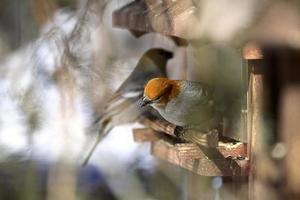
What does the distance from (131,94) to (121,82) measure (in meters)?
0.14

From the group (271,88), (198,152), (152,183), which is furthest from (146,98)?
(152,183)

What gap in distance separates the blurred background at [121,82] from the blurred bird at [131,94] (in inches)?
1.6

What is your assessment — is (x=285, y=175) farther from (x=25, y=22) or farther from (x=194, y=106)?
(x=25, y=22)

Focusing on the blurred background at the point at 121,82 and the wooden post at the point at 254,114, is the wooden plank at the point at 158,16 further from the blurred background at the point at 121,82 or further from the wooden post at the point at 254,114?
the wooden post at the point at 254,114

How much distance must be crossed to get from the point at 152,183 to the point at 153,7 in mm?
1261

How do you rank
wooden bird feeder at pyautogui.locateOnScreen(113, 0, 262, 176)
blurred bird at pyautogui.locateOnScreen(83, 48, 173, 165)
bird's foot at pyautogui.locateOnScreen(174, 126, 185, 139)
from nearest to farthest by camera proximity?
wooden bird feeder at pyautogui.locateOnScreen(113, 0, 262, 176), bird's foot at pyautogui.locateOnScreen(174, 126, 185, 139), blurred bird at pyautogui.locateOnScreen(83, 48, 173, 165)

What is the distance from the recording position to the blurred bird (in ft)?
9.92

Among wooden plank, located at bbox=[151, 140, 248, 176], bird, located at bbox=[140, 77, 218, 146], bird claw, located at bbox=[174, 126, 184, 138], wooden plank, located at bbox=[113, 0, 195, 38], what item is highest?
wooden plank, located at bbox=[113, 0, 195, 38]

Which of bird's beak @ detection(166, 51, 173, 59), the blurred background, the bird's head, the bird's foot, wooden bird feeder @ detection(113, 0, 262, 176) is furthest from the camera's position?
bird's beak @ detection(166, 51, 173, 59)

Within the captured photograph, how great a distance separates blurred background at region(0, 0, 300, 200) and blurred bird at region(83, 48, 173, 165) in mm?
40

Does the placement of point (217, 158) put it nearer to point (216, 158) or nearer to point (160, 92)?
point (216, 158)

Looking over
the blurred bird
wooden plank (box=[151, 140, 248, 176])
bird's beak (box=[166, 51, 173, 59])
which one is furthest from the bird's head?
bird's beak (box=[166, 51, 173, 59])

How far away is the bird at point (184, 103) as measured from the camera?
7.45 feet

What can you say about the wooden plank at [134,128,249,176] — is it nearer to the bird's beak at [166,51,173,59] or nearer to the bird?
the bird
